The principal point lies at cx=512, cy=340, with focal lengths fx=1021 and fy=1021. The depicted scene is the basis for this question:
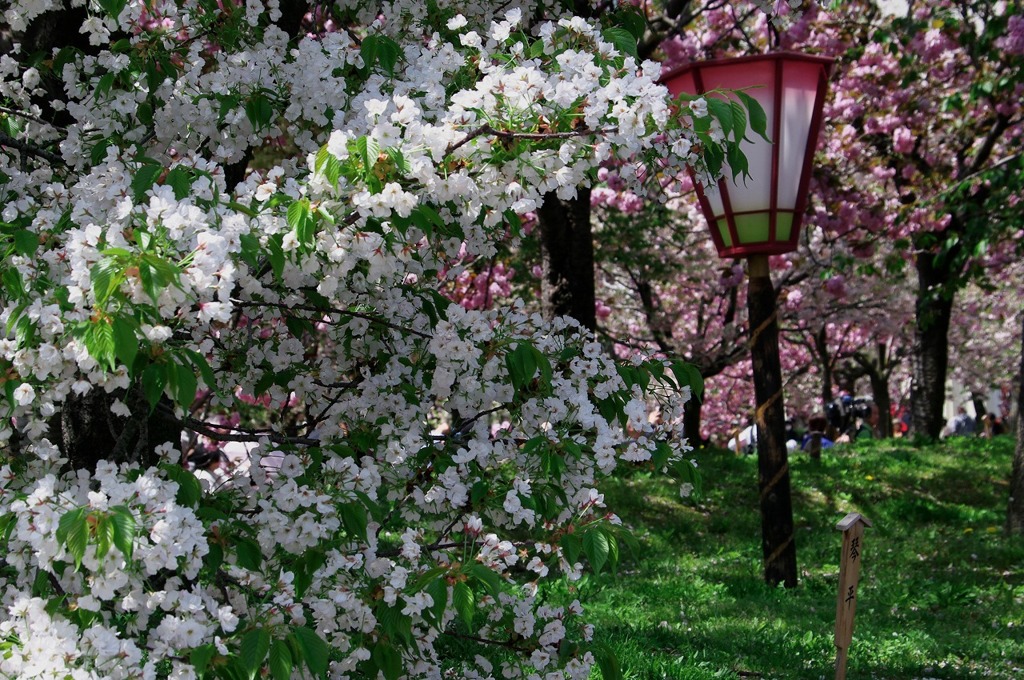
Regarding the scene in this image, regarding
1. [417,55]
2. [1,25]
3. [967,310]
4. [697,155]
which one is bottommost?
[697,155]

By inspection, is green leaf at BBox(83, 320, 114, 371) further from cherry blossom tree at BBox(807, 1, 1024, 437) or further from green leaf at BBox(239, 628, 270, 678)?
cherry blossom tree at BBox(807, 1, 1024, 437)

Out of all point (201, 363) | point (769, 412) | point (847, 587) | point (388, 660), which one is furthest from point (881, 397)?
point (201, 363)

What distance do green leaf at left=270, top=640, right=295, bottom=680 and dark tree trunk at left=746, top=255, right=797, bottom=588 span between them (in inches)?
158

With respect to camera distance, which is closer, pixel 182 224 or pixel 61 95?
pixel 182 224

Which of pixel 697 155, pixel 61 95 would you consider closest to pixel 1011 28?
pixel 697 155

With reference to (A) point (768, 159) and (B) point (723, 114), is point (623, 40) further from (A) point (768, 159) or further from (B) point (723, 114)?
(A) point (768, 159)

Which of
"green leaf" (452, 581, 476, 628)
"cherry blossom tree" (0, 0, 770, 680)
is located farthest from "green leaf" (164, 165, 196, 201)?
"green leaf" (452, 581, 476, 628)

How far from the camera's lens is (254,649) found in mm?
2139

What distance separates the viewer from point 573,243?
6.63 meters

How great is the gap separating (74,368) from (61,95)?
178cm

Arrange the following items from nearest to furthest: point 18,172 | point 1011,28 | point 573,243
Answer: point 18,172 < point 573,243 < point 1011,28

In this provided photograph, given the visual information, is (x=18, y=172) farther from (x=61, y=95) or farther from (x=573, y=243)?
(x=573, y=243)

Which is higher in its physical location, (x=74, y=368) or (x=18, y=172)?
(x=18, y=172)

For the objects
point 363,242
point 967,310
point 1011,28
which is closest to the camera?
point 363,242
